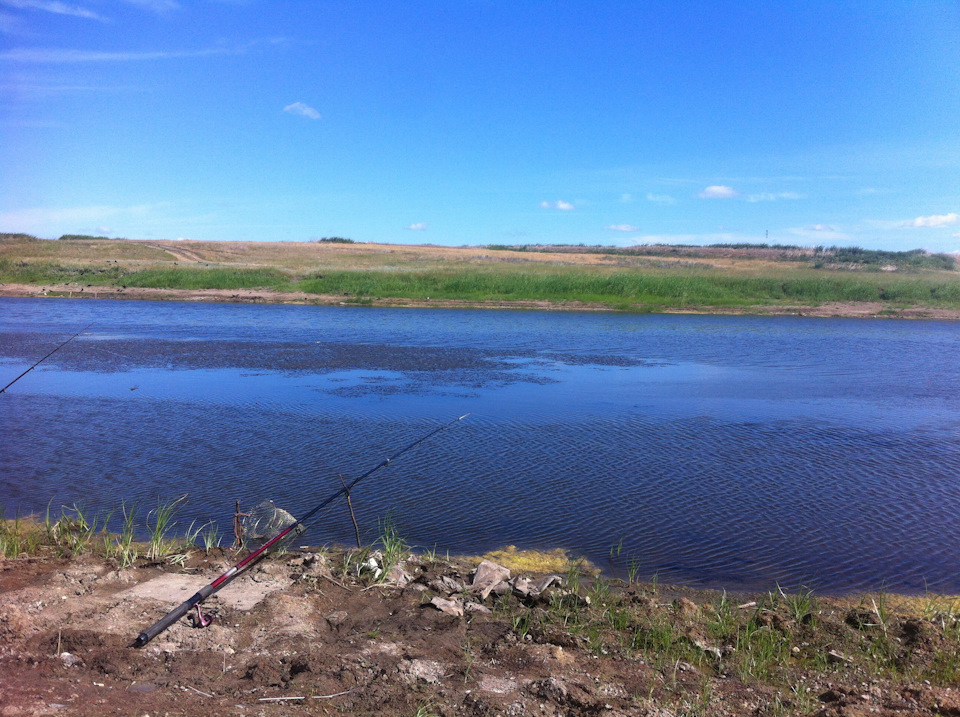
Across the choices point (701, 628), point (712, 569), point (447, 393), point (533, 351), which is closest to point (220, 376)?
point (447, 393)

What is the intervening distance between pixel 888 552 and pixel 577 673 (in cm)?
435

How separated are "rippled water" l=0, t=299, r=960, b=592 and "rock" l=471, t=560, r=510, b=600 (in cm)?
117

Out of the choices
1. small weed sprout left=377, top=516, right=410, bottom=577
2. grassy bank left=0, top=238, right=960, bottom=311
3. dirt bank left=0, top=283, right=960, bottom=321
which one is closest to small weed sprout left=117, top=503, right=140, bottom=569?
small weed sprout left=377, top=516, right=410, bottom=577

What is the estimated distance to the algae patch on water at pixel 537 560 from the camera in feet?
22.2

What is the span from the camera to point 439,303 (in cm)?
3672

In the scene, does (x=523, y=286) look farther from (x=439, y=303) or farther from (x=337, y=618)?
(x=337, y=618)

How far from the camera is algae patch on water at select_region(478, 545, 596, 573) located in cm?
675

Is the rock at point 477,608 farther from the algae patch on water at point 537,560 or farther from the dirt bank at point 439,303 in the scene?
the dirt bank at point 439,303

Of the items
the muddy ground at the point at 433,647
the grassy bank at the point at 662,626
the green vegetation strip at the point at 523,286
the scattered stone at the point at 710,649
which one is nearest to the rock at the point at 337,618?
the muddy ground at the point at 433,647

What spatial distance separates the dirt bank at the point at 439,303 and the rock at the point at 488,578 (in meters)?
30.0

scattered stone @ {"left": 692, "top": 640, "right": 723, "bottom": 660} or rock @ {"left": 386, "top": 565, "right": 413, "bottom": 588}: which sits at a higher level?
rock @ {"left": 386, "top": 565, "right": 413, "bottom": 588}

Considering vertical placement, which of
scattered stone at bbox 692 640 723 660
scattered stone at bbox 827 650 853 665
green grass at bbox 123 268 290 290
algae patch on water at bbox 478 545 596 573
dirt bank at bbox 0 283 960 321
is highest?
green grass at bbox 123 268 290 290

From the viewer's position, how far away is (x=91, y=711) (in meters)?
3.73

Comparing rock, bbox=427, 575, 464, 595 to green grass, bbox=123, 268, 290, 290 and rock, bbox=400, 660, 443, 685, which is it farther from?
green grass, bbox=123, 268, 290, 290
